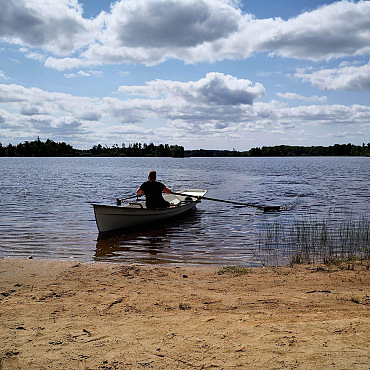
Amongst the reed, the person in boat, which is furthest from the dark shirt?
the reed

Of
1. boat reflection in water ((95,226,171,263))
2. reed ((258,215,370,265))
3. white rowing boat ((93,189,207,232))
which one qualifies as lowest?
boat reflection in water ((95,226,171,263))

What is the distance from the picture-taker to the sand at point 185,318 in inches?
158

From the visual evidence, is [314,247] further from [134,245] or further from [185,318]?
[185,318]

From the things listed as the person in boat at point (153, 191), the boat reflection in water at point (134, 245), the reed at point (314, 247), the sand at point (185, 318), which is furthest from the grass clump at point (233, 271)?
the person in boat at point (153, 191)

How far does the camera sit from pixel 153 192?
15.5 m

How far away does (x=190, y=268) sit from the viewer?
346 inches

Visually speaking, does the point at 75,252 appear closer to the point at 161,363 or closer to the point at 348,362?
the point at 161,363

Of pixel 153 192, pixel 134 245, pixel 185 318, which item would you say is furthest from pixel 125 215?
pixel 185 318

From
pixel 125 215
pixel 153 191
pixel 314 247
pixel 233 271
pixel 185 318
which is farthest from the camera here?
pixel 153 191

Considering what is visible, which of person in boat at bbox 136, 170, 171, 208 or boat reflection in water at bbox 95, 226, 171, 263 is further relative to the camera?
person in boat at bbox 136, 170, 171, 208

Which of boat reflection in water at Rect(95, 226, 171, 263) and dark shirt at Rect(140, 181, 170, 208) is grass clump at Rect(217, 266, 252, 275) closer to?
boat reflection in water at Rect(95, 226, 171, 263)

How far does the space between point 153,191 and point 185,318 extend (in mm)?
10423

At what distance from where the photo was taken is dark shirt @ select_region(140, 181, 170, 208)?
1527cm

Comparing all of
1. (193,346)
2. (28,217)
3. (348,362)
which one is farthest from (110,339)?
→ (28,217)
